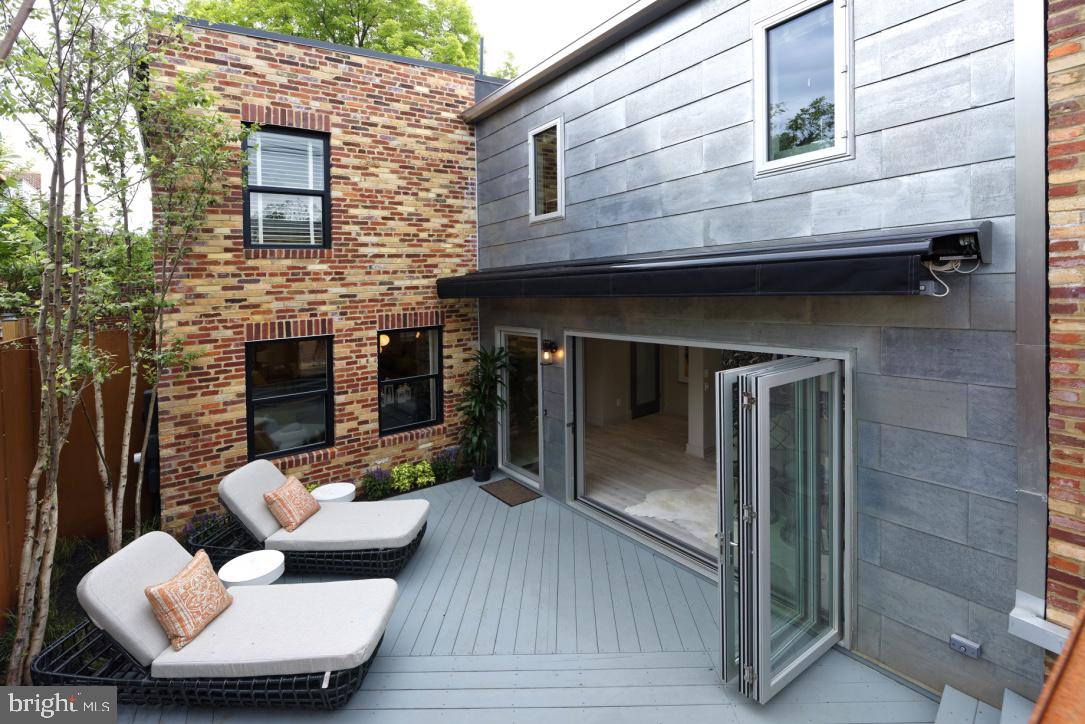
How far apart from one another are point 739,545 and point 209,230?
608 centimetres

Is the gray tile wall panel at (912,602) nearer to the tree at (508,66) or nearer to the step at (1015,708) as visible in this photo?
the step at (1015,708)

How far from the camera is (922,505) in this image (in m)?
3.54

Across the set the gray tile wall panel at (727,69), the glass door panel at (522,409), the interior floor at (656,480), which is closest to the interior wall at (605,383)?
the interior floor at (656,480)

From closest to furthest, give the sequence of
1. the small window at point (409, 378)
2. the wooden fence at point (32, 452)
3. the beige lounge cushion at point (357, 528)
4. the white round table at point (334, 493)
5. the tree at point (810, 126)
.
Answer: the tree at point (810, 126), the wooden fence at point (32, 452), the beige lounge cushion at point (357, 528), the white round table at point (334, 493), the small window at point (409, 378)

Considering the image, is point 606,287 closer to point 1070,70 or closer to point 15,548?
point 1070,70

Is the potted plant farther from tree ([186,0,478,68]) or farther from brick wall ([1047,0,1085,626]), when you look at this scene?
tree ([186,0,478,68])

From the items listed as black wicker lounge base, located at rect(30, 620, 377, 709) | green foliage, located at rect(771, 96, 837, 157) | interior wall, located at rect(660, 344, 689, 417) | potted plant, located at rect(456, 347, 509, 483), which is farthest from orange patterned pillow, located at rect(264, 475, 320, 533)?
interior wall, located at rect(660, 344, 689, 417)

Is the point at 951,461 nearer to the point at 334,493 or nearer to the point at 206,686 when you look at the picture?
the point at 206,686

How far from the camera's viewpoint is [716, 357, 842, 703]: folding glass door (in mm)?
3441

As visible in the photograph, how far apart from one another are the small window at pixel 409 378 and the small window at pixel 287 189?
62.7 inches

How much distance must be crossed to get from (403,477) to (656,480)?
3451 millimetres

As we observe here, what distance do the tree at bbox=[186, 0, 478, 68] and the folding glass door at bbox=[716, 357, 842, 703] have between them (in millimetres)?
14618

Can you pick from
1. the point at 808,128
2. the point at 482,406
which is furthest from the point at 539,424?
the point at 808,128

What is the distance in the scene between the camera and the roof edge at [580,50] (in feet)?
17.0
